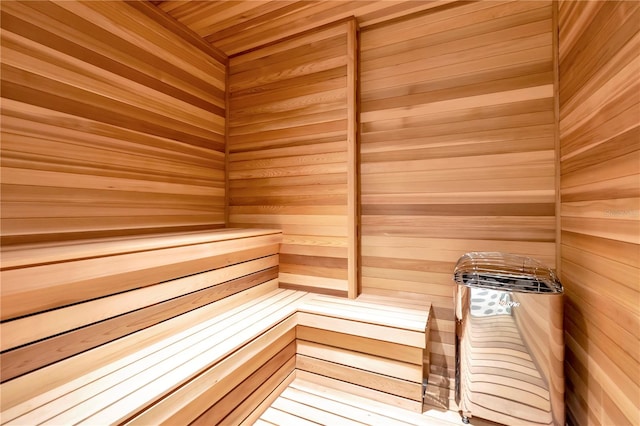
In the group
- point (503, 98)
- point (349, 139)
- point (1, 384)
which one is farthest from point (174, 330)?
point (503, 98)

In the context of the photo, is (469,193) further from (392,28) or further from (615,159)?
(392,28)

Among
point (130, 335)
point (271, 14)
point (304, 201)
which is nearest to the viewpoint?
point (130, 335)

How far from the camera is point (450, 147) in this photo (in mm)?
1921

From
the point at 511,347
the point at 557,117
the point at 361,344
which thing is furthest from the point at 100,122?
the point at 557,117

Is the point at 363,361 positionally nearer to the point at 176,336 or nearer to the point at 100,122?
the point at 176,336

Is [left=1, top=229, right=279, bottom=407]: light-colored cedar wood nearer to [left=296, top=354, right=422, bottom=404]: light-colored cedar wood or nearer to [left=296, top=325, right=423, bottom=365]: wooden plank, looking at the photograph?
[left=296, top=325, right=423, bottom=365]: wooden plank

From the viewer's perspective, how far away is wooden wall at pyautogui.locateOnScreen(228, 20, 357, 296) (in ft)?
6.97

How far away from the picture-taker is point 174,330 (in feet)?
4.89

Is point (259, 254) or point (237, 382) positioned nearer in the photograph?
point (237, 382)

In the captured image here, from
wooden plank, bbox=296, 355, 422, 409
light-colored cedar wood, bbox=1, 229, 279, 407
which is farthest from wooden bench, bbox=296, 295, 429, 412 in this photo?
light-colored cedar wood, bbox=1, 229, 279, 407

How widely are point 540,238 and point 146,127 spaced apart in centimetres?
269

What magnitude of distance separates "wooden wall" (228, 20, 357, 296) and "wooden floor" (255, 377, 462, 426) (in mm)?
681

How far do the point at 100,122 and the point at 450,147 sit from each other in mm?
2244

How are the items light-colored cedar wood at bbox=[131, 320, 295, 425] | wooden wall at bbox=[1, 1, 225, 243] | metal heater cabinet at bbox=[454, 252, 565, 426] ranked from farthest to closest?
wooden wall at bbox=[1, 1, 225, 243]
metal heater cabinet at bbox=[454, 252, 565, 426]
light-colored cedar wood at bbox=[131, 320, 295, 425]
